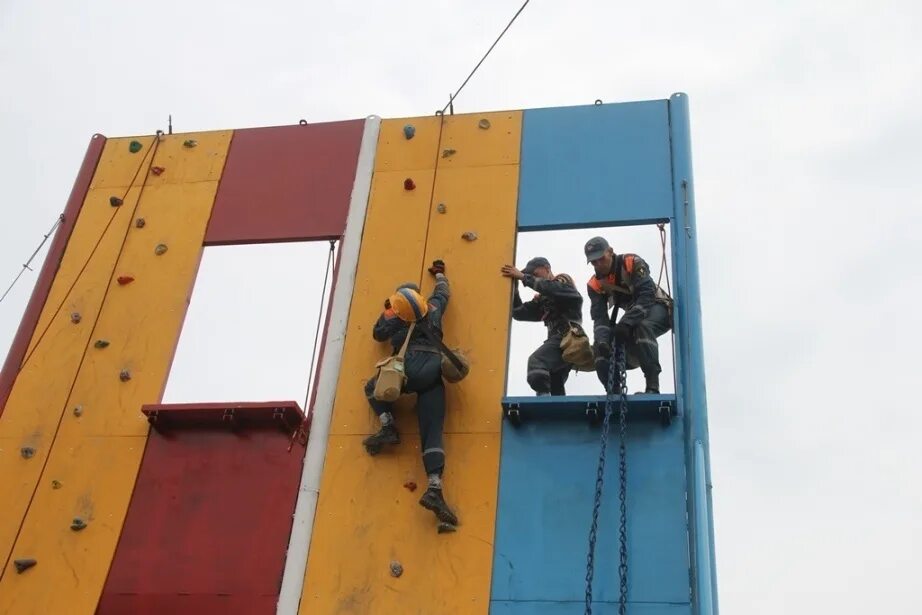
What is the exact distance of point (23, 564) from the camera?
29.5ft

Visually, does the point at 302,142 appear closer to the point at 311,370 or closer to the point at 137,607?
the point at 311,370

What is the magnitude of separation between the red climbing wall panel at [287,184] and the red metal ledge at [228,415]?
6.36 feet

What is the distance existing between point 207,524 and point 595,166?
457 centimetres

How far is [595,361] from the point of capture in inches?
→ 358

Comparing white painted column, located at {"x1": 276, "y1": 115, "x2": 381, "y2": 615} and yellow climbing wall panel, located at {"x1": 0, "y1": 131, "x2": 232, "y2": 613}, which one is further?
yellow climbing wall panel, located at {"x1": 0, "y1": 131, "x2": 232, "y2": 613}

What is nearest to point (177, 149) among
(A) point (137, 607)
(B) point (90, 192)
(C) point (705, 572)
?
(B) point (90, 192)

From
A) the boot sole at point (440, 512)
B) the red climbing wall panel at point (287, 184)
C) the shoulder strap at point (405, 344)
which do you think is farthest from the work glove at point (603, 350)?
the red climbing wall panel at point (287, 184)

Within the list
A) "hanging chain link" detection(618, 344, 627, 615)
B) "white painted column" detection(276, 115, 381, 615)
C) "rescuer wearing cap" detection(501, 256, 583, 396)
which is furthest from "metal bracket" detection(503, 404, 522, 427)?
"white painted column" detection(276, 115, 381, 615)

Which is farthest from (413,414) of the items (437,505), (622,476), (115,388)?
(115,388)

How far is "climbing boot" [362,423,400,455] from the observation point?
29.3ft

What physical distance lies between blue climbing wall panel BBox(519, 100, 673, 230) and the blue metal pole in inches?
4.5

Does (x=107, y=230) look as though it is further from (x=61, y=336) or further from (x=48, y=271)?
(x=61, y=336)

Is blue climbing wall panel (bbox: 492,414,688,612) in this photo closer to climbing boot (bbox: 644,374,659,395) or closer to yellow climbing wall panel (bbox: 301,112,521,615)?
yellow climbing wall panel (bbox: 301,112,521,615)

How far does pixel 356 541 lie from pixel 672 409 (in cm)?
258
